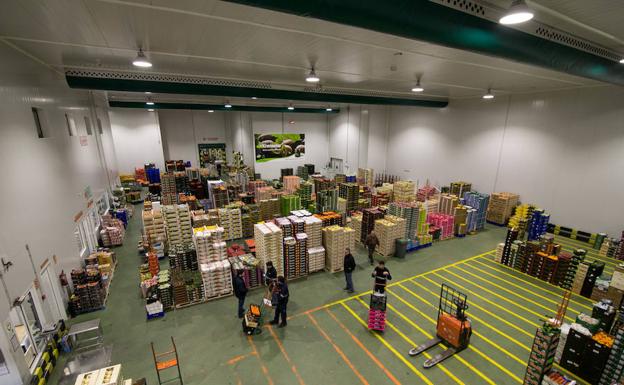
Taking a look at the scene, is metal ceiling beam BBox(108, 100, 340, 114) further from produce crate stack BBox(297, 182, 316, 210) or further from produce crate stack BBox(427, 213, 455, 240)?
produce crate stack BBox(427, 213, 455, 240)

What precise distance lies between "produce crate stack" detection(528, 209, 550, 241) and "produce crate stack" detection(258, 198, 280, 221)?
12.3 metres

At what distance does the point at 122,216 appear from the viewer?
15.2 m

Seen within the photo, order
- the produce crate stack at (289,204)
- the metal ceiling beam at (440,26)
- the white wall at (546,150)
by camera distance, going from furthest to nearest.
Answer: the produce crate stack at (289,204) → the white wall at (546,150) → the metal ceiling beam at (440,26)

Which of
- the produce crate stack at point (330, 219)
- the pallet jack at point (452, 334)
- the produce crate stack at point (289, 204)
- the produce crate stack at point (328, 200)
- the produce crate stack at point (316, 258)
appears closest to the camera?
the pallet jack at point (452, 334)

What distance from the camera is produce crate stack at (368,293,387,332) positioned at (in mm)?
7047

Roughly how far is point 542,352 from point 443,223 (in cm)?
821

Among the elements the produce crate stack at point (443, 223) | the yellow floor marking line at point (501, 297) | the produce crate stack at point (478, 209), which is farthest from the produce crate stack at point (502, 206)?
the yellow floor marking line at point (501, 297)

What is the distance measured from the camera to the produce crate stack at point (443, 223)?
43.3ft

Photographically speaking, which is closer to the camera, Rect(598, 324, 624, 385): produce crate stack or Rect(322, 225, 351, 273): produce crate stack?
Rect(598, 324, 624, 385): produce crate stack

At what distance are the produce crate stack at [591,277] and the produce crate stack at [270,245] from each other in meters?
9.80

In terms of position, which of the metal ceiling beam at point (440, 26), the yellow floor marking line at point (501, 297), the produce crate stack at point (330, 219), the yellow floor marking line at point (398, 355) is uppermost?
the metal ceiling beam at point (440, 26)

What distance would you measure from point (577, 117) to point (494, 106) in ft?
12.8

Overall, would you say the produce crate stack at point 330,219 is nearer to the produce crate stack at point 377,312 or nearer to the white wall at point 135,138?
the produce crate stack at point 377,312

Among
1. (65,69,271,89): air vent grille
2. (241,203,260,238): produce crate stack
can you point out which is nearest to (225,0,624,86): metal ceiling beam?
(65,69,271,89): air vent grille
